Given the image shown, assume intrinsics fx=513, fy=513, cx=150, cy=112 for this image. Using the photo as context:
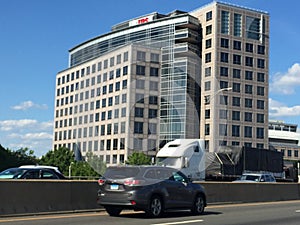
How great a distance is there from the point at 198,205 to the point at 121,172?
11.3 feet

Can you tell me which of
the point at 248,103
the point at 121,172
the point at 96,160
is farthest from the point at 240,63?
the point at 121,172

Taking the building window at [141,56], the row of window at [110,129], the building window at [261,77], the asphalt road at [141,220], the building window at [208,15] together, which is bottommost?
the asphalt road at [141,220]

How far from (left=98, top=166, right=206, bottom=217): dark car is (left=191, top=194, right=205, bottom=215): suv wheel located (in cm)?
73

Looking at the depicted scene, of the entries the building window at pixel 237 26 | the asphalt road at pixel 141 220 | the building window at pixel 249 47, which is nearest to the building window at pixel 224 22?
the building window at pixel 237 26

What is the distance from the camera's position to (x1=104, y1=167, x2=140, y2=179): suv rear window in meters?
15.9

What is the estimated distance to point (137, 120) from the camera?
17.9 meters

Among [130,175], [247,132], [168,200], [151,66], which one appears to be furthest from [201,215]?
[247,132]

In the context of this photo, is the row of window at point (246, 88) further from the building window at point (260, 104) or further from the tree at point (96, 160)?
the tree at point (96, 160)

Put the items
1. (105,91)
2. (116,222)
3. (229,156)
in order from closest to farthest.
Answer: (116,222) → (105,91) → (229,156)

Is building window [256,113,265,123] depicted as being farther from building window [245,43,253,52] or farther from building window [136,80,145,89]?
building window [136,80,145,89]

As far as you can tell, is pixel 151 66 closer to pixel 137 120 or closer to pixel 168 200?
pixel 137 120

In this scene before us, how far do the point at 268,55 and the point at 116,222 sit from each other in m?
104

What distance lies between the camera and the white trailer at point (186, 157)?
29.4m

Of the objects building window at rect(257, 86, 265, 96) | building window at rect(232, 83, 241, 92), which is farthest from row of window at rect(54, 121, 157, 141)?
building window at rect(257, 86, 265, 96)
